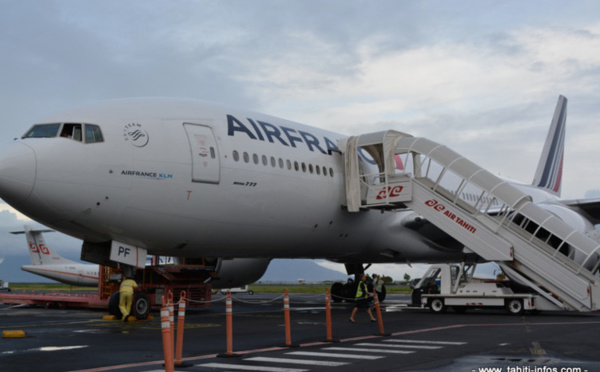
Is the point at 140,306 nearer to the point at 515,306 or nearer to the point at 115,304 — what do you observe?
the point at 115,304

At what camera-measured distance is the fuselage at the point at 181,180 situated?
37.6ft

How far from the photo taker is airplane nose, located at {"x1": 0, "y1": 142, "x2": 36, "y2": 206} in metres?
10.9

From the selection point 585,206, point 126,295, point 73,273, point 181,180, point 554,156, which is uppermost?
point 554,156

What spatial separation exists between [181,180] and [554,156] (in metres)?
25.1

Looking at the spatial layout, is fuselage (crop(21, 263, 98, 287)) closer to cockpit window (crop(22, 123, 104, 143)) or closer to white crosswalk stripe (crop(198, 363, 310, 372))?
cockpit window (crop(22, 123, 104, 143))

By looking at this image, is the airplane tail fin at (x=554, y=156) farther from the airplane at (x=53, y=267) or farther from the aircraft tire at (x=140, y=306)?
the airplane at (x=53, y=267)

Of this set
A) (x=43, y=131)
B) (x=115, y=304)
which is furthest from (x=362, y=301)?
(x=43, y=131)

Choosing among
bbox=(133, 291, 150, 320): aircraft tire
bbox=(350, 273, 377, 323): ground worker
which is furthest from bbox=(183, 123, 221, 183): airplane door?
bbox=(350, 273, 377, 323): ground worker

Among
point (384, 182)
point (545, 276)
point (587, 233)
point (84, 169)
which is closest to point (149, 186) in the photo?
point (84, 169)

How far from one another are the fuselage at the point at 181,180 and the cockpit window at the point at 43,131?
35 mm

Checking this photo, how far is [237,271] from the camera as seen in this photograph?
2033 centimetres

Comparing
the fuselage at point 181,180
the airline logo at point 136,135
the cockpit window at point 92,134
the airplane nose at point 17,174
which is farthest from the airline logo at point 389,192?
the airplane nose at point 17,174

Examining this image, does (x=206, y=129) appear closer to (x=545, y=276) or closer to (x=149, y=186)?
(x=149, y=186)

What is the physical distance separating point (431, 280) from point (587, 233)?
256 inches
